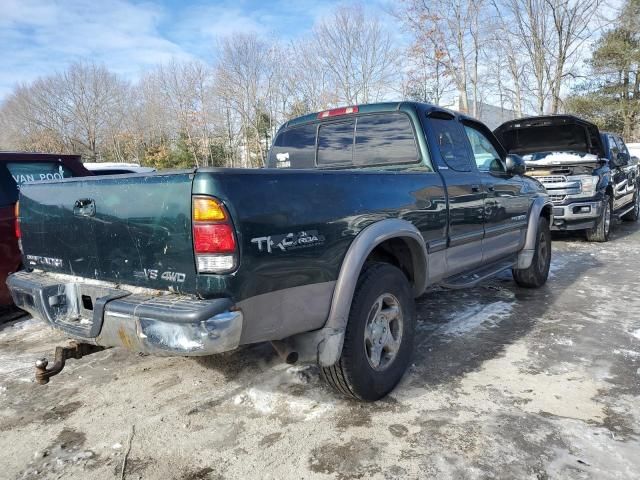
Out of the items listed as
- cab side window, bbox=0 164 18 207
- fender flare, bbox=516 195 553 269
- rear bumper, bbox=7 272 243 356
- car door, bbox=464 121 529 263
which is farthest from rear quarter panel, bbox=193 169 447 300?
cab side window, bbox=0 164 18 207

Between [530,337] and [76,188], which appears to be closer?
[76,188]

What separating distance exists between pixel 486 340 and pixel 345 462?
205 centimetres

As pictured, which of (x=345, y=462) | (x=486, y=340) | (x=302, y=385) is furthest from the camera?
(x=486, y=340)

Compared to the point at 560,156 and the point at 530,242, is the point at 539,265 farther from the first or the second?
the point at 560,156

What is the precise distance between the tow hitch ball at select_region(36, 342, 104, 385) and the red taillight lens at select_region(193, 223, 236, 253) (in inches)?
41.4

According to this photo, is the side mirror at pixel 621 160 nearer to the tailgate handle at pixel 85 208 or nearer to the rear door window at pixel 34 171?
the rear door window at pixel 34 171

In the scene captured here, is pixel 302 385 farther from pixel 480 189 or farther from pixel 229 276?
pixel 480 189

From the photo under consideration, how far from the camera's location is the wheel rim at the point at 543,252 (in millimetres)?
5477

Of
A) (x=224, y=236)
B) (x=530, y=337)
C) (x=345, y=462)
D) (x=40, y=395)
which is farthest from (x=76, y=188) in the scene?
(x=530, y=337)

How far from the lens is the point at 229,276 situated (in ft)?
6.79

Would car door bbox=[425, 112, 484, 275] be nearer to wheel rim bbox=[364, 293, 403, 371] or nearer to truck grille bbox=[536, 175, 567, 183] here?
wheel rim bbox=[364, 293, 403, 371]

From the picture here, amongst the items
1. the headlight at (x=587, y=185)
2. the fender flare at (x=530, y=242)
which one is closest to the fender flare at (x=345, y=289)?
the fender flare at (x=530, y=242)

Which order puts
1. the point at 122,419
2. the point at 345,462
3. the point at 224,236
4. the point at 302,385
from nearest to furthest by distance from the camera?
the point at 224,236 → the point at 345,462 → the point at 122,419 → the point at 302,385

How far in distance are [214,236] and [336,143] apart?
2.13 m
